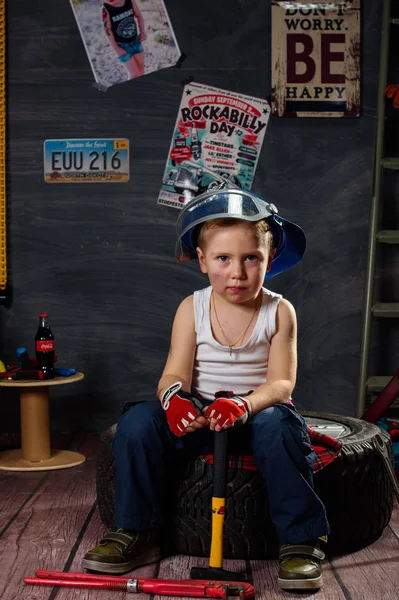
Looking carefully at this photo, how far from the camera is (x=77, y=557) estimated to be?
6.75 feet

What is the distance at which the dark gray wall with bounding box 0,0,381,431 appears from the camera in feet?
12.0

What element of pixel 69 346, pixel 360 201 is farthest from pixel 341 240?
pixel 69 346

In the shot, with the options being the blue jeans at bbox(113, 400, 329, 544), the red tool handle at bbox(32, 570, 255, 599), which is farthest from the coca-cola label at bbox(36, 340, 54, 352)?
the red tool handle at bbox(32, 570, 255, 599)

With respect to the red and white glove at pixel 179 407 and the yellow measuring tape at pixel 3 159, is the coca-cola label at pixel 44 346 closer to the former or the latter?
the yellow measuring tape at pixel 3 159

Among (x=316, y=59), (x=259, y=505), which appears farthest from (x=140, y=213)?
(x=259, y=505)

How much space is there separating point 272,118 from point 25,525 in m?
2.15

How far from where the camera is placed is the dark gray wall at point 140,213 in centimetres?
365

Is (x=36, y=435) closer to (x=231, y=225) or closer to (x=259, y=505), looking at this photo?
(x=259, y=505)

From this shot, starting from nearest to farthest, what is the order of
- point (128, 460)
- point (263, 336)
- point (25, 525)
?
point (128, 460) → point (263, 336) → point (25, 525)

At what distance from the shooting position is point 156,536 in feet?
6.64

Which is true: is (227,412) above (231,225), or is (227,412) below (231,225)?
below

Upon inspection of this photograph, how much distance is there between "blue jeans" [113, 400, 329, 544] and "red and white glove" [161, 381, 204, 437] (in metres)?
0.07

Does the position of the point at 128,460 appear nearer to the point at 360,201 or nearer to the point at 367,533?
the point at 367,533

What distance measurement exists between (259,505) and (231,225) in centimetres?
70
